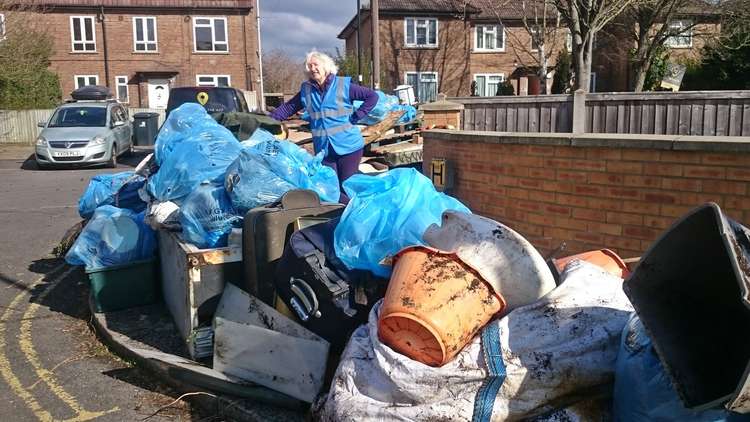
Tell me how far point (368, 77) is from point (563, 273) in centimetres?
2816

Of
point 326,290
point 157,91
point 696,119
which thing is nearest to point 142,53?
point 157,91

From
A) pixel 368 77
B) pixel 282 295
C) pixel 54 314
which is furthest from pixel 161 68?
pixel 282 295

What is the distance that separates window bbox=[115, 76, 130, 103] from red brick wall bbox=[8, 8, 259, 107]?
196 millimetres

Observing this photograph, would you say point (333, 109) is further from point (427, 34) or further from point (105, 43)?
point (105, 43)

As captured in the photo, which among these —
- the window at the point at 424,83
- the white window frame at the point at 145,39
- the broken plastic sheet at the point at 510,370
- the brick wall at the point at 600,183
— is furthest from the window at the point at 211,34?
the broken plastic sheet at the point at 510,370

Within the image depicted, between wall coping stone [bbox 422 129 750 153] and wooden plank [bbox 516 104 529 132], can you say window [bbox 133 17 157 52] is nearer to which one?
wooden plank [bbox 516 104 529 132]

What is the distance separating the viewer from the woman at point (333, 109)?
543cm

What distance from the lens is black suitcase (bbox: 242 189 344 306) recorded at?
3.92 metres

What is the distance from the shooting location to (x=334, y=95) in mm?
5438

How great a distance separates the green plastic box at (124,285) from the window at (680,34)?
21240 mm

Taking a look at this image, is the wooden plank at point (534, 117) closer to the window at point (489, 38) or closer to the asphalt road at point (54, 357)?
the asphalt road at point (54, 357)

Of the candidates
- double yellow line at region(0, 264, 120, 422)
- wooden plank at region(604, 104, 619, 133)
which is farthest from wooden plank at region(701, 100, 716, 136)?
double yellow line at region(0, 264, 120, 422)

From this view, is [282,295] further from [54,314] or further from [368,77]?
[368,77]

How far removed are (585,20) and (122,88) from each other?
949 inches
